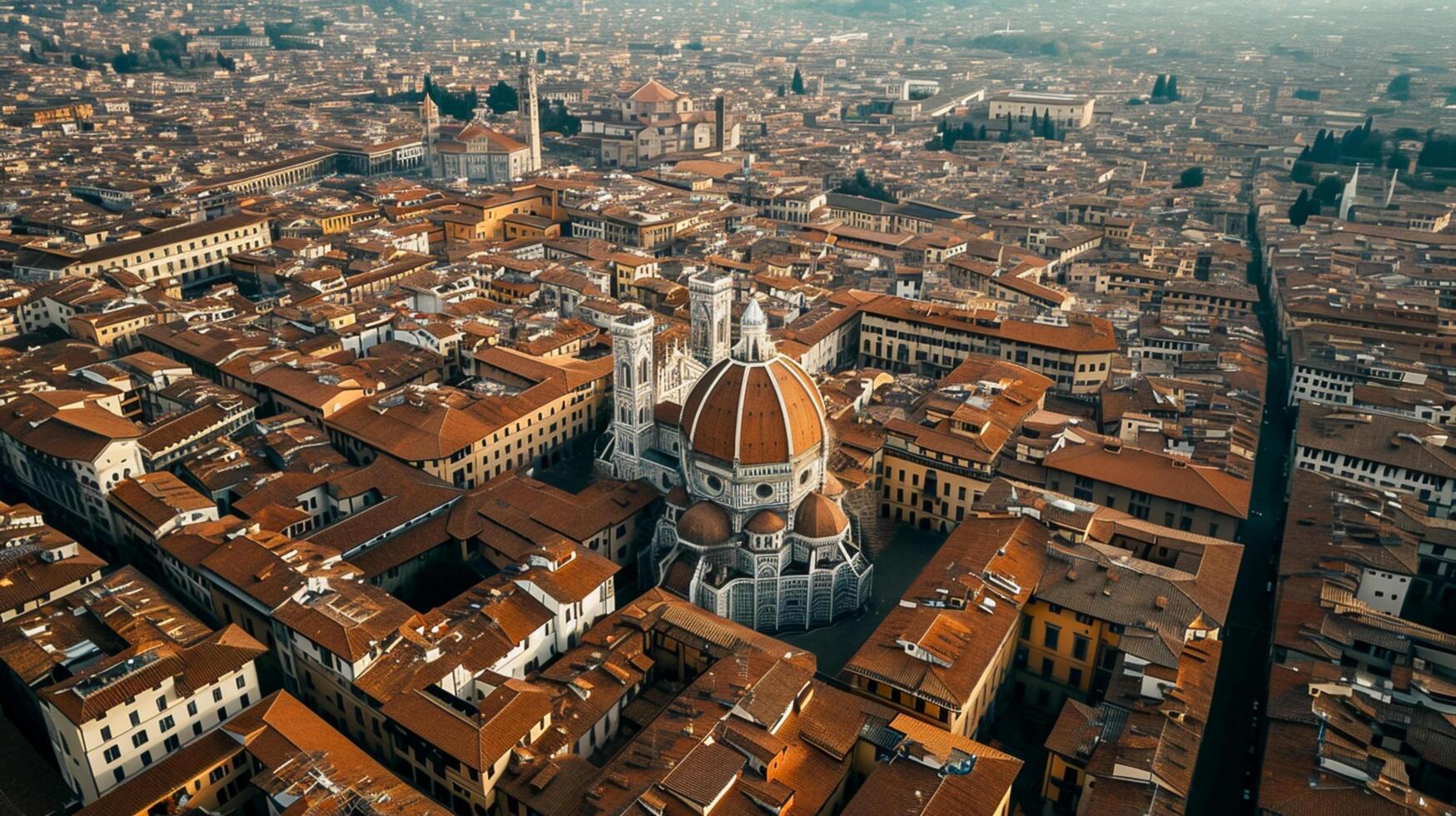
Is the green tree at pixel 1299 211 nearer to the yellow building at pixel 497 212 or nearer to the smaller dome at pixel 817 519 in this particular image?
the yellow building at pixel 497 212

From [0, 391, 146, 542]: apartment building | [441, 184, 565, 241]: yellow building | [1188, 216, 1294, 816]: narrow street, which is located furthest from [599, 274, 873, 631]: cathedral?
[441, 184, 565, 241]: yellow building

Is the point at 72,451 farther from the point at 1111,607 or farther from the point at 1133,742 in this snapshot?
the point at 1133,742

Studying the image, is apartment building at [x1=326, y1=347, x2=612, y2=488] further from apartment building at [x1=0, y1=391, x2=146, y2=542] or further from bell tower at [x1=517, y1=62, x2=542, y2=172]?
bell tower at [x1=517, y1=62, x2=542, y2=172]

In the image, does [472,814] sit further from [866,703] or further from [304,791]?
[866,703]

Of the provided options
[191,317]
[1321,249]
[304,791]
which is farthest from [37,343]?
[1321,249]

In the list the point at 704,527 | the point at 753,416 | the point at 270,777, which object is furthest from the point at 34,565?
the point at 753,416

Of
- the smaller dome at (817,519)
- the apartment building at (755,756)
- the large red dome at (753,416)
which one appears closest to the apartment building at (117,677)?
the apartment building at (755,756)
